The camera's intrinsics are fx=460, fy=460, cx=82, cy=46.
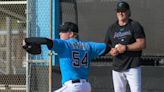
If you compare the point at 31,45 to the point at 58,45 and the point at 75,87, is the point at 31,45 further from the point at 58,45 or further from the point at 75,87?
the point at 75,87

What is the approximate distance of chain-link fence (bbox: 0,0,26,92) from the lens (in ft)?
30.3

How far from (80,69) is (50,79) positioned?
301cm

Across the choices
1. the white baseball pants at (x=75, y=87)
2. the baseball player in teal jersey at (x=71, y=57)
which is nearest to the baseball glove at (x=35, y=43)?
the baseball player in teal jersey at (x=71, y=57)

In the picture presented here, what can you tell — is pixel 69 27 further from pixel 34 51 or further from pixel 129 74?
pixel 129 74

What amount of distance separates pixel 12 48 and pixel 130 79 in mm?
3476

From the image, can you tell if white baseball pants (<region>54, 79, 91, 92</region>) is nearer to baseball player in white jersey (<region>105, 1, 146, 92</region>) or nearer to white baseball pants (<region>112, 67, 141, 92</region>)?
baseball player in white jersey (<region>105, 1, 146, 92</region>)

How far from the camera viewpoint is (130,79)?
661cm

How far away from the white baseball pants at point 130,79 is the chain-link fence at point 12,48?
2948mm

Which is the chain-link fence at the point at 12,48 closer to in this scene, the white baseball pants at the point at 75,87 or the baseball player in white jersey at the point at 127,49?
the baseball player in white jersey at the point at 127,49

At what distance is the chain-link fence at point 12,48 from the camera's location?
923 centimetres

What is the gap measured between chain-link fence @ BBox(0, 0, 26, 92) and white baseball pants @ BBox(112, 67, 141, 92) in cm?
295

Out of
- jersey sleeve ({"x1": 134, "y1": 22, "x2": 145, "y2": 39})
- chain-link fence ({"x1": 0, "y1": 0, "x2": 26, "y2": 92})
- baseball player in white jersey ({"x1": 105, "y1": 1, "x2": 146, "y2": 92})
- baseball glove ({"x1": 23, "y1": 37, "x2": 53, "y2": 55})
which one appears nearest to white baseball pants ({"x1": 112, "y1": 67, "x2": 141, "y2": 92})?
baseball player in white jersey ({"x1": 105, "y1": 1, "x2": 146, "y2": 92})

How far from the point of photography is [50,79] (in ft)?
27.2

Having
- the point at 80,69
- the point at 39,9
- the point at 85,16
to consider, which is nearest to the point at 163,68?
the point at 85,16
